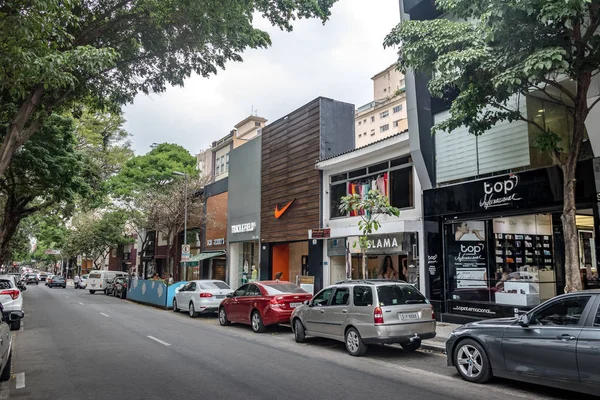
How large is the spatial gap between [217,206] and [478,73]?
24.9 metres

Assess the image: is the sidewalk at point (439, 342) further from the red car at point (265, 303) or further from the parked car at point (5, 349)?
the parked car at point (5, 349)

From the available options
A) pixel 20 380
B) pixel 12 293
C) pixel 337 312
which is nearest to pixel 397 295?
pixel 337 312

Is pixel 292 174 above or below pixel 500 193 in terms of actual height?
Answer: above

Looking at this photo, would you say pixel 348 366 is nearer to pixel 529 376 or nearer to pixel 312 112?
pixel 529 376

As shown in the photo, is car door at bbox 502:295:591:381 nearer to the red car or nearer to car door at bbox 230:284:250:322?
the red car

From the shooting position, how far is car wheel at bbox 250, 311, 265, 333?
43.8 ft

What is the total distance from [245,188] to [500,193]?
17.1 meters

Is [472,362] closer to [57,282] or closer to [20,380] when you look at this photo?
[20,380]

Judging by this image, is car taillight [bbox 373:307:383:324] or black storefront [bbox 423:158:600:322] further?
black storefront [bbox 423:158:600:322]

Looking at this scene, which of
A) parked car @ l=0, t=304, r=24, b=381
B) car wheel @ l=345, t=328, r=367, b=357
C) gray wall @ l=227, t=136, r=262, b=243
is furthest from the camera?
gray wall @ l=227, t=136, r=262, b=243

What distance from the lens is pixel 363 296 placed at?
9.86 meters

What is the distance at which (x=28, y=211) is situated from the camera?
25.1m

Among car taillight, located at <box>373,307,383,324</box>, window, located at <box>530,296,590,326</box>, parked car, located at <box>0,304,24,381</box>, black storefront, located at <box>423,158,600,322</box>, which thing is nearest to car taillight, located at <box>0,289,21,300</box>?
parked car, located at <box>0,304,24,381</box>

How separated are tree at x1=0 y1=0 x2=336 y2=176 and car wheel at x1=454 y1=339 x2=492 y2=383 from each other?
728cm
